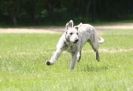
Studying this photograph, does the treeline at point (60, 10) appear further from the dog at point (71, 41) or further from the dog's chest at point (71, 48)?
the dog's chest at point (71, 48)

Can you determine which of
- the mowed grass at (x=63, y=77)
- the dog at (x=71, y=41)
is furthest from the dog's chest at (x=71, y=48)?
the mowed grass at (x=63, y=77)

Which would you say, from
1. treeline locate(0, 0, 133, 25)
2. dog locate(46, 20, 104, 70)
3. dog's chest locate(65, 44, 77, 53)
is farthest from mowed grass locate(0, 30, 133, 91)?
treeline locate(0, 0, 133, 25)

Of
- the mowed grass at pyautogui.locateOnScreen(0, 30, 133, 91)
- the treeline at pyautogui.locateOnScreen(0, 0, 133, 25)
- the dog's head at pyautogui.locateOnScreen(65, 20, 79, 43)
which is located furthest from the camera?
the treeline at pyautogui.locateOnScreen(0, 0, 133, 25)

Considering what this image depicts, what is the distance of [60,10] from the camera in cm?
5384

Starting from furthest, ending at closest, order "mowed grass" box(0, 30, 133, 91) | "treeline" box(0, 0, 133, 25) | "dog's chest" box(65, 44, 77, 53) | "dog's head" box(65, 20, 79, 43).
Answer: "treeline" box(0, 0, 133, 25)
"dog's chest" box(65, 44, 77, 53)
"dog's head" box(65, 20, 79, 43)
"mowed grass" box(0, 30, 133, 91)

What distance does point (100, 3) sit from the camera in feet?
183

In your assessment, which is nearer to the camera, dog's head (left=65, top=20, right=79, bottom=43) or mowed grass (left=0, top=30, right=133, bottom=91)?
mowed grass (left=0, top=30, right=133, bottom=91)

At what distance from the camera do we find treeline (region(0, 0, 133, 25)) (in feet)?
158

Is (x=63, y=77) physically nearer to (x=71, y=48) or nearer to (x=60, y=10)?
(x=71, y=48)

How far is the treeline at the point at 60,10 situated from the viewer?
48250mm

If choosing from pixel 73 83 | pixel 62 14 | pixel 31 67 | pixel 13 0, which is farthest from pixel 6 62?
pixel 62 14

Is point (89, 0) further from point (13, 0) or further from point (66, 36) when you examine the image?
point (66, 36)

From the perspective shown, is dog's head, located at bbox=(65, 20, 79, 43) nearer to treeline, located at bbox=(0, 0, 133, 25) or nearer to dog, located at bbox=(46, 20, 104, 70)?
dog, located at bbox=(46, 20, 104, 70)

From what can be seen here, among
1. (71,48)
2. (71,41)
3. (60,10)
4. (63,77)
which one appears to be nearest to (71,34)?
(71,41)
